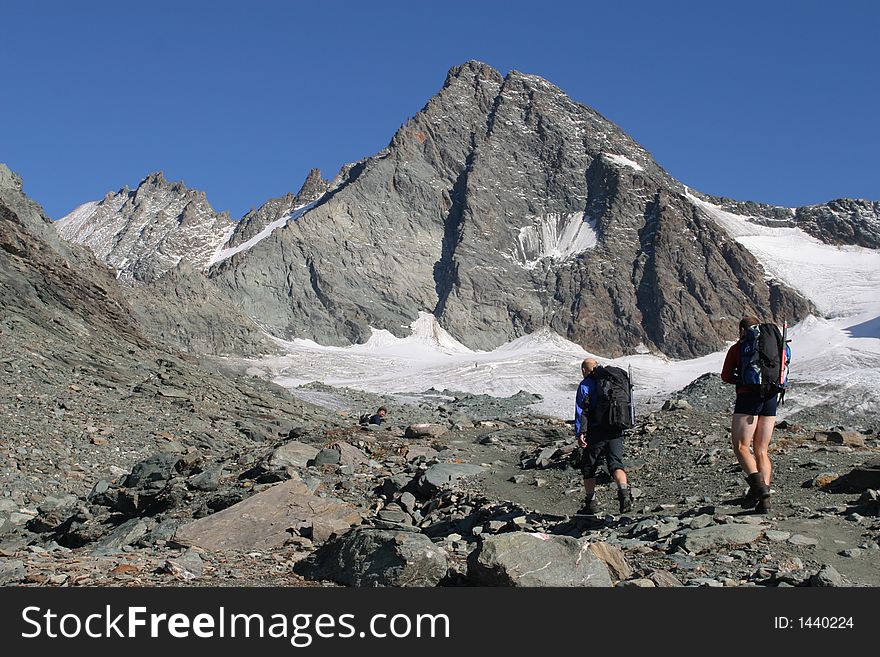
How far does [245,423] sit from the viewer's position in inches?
824

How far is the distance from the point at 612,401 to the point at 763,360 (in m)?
1.82

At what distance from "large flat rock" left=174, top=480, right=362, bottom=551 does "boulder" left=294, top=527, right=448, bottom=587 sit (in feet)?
4.74

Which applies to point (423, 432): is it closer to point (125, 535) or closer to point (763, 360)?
point (125, 535)

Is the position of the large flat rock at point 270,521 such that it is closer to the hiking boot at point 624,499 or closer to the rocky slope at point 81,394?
the hiking boot at point 624,499

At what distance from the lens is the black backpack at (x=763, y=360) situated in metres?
7.88

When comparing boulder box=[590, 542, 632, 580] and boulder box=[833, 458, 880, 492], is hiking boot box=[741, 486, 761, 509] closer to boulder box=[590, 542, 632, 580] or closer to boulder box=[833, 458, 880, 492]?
boulder box=[833, 458, 880, 492]

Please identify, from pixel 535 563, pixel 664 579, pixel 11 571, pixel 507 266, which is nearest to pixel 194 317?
pixel 507 266

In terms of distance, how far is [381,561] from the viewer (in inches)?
247

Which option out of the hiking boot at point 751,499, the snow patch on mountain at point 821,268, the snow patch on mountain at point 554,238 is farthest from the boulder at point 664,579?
the snow patch on mountain at point 554,238

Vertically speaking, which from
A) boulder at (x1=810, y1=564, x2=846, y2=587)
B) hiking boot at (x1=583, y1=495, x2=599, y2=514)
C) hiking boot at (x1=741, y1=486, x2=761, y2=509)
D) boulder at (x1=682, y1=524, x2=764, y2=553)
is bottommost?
boulder at (x1=810, y1=564, x2=846, y2=587)

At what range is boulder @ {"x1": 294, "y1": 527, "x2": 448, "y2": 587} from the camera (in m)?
6.14

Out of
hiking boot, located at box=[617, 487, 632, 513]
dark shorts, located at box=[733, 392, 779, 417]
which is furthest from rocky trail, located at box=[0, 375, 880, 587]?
dark shorts, located at box=[733, 392, 779, 417]
